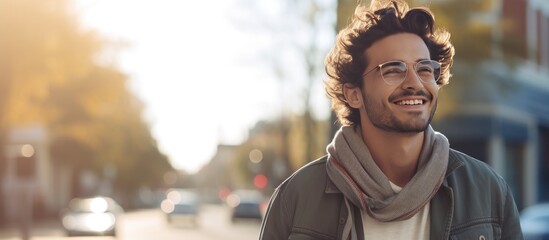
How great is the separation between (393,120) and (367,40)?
0.32 m

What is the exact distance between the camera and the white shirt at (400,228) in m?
3.34

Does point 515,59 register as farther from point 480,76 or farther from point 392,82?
point 392,82

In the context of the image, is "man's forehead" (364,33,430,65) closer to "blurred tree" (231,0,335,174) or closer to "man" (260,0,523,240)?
"man" (260,0,523,240)

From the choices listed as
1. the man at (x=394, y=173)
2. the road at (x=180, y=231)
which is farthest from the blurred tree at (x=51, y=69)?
the man at (x=394, y=173)

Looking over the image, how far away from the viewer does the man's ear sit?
11.9 ft

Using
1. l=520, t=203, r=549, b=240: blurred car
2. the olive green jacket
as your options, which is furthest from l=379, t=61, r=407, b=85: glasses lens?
l=520, t=203, r=549, b=240: blurred car

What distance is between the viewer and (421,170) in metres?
3.37

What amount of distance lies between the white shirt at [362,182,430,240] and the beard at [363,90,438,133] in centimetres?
26

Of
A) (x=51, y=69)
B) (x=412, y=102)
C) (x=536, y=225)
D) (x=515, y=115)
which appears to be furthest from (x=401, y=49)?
(x=515, y=115)

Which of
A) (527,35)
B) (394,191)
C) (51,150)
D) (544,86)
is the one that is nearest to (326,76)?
(394,191)

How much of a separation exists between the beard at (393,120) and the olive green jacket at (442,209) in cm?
19

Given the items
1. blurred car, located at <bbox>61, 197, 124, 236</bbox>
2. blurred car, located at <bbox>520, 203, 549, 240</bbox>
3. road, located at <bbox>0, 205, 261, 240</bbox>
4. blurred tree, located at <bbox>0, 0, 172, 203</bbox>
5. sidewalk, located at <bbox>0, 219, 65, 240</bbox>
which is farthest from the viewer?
sidewalk, located at <bbox>0, 219, 65, 240</bbox>

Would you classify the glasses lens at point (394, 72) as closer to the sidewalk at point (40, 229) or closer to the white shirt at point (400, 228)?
the white shirt at point (400, 228)

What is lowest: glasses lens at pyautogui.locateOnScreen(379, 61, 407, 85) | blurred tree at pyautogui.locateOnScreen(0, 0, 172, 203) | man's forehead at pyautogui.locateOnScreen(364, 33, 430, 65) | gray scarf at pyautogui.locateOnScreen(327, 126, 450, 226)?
gray scarf at pyautogui.locateOnScreen(327, 126, 450, 226)
